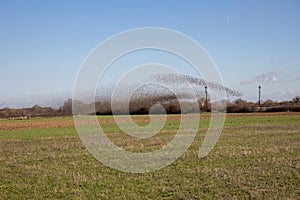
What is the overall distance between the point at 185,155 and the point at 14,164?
7.42 metres

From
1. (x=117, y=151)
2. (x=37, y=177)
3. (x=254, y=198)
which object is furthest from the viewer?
(x=117, y=151)

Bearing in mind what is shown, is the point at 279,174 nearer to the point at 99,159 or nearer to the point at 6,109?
the point at 99,159

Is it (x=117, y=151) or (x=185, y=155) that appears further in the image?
(x=117, y=151)

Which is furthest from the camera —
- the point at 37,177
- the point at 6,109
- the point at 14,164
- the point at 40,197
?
the point at 6,109

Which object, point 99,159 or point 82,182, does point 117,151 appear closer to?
point 99,159

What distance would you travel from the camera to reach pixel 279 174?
39.1 feet

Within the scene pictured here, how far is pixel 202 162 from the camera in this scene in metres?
14.7

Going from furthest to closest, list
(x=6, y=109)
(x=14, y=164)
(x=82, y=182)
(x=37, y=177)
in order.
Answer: (x=6, y=109)
(x=14, y=164)
(x=37, y=177)
(x=82, y=182)

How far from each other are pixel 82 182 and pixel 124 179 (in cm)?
135

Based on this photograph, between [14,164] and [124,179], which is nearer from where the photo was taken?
[124,179]

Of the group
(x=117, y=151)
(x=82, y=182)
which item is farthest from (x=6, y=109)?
(x=82, y=182)

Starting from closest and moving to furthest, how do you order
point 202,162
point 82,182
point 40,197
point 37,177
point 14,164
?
point 40,197
point 82,182
point 37,177
point 202,162
point 14,164

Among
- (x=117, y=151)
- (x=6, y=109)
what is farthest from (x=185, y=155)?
(x=6, y=109)

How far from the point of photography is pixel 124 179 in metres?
12.1
